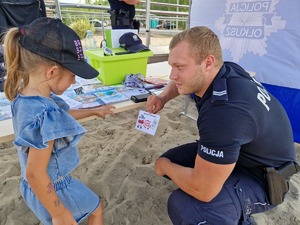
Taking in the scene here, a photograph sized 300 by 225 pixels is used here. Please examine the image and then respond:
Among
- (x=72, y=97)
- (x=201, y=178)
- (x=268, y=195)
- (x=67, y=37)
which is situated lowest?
(x=268, y=195)

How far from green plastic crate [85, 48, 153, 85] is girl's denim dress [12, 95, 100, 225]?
589 mm

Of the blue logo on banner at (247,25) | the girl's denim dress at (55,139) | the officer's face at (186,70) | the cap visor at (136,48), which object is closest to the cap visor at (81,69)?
the girl's denim dress at (55,139)

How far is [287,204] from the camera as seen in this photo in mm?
1639

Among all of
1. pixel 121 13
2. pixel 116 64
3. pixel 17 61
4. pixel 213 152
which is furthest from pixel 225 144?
pixel 121 13

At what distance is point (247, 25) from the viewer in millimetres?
2318

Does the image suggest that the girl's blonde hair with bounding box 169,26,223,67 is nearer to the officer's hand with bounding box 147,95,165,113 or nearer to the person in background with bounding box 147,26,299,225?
the person in background with bounding box 147,26,299,225

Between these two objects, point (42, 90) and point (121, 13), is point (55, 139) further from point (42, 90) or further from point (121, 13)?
point (121, 13)

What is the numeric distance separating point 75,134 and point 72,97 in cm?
64

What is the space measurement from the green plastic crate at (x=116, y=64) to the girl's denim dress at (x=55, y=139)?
589 millimetres

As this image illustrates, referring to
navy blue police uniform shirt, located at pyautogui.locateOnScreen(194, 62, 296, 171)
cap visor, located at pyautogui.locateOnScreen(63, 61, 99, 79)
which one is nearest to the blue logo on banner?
navy blue police uniform shirt, located at pyautogui.locateOnScreen(194, 62, 296, 171)

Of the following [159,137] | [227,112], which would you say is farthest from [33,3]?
[227,112]

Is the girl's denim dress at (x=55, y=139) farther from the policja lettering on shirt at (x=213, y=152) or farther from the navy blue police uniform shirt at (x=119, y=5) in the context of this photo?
the navy blue police uniform shirt at (x=119, y=5)

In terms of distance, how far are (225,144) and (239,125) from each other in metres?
0.10

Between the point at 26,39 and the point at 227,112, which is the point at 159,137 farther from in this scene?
the point at 26,39
